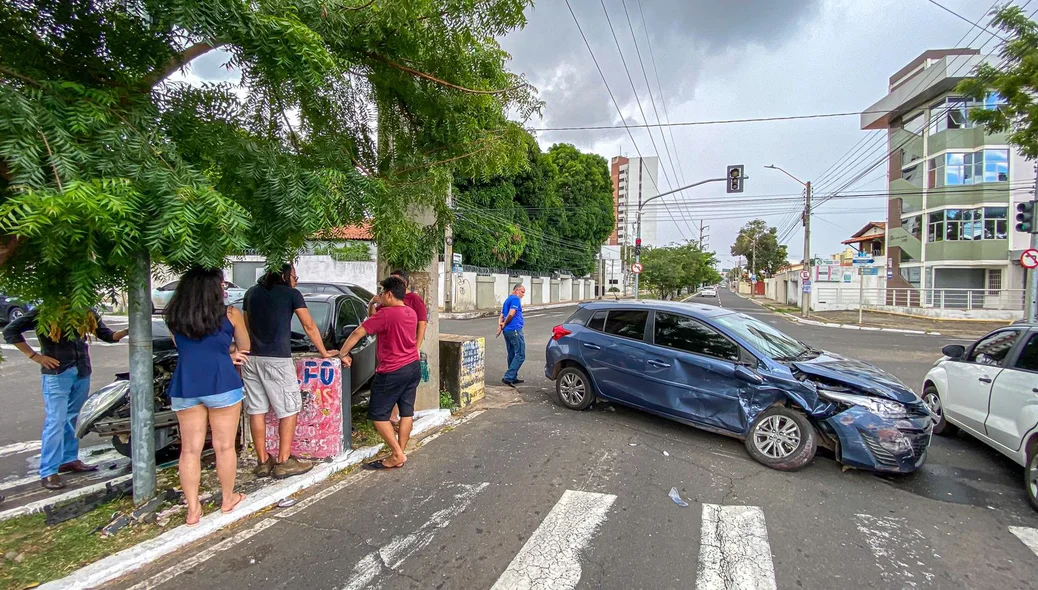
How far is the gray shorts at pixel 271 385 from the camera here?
4.12 metres

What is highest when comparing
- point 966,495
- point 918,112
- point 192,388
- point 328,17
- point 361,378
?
point 918,112

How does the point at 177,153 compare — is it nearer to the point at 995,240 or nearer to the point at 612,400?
the point at 612,400

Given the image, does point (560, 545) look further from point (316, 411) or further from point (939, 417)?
point (939, 417)

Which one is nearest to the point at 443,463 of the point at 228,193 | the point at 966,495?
the point at 228,193

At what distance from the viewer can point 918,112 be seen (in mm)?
30781

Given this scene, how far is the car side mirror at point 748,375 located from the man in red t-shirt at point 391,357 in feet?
10.9

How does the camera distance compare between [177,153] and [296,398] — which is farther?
[296,398]

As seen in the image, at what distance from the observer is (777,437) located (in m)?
4.73

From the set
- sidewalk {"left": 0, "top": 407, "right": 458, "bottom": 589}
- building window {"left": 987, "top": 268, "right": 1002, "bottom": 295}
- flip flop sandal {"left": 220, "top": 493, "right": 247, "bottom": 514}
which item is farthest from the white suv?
building window {"left": 987, "top": 268, "right": 1002, "bottom": 295}

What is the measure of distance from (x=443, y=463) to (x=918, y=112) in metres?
39.6

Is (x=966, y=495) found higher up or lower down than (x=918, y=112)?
lower down

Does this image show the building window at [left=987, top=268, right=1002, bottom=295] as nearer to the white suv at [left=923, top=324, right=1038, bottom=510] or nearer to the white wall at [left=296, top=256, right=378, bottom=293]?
the white suv at [left=923, top=324, right=1038, bottom=510]

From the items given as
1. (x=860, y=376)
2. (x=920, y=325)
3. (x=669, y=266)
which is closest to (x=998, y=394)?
(x=860, y=376)

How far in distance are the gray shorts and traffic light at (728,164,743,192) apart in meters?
21.2
